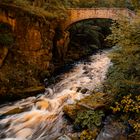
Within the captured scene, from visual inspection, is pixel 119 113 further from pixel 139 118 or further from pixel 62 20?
pixel 62 20

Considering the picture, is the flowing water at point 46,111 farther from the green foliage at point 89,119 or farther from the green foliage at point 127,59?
the green foliage at point 127,59

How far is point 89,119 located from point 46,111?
3805 millimetres

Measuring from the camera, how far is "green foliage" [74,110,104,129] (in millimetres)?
10625

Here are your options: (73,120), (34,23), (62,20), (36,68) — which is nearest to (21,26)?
(34,23)

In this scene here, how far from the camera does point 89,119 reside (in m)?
10.8

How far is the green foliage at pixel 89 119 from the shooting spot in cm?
1062

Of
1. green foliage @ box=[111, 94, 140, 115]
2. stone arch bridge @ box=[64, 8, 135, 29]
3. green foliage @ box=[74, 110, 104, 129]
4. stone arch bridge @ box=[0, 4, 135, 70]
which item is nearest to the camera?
green foliage @ box=[111, 94, 140, 115]

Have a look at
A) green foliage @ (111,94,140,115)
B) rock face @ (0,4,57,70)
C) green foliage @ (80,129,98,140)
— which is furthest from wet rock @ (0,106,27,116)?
green foliage @ (111,94,140,115)

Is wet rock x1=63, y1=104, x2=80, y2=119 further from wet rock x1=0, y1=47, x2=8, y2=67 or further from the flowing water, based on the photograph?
wet rock x1=0, y1=47, x2=8, y2=67

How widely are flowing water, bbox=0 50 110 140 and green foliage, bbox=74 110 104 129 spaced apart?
0.75m

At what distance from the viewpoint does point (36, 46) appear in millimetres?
19844

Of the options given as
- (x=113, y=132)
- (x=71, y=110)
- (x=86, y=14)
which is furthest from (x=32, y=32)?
(x=113, y=132)

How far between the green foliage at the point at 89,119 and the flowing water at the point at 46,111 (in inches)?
29.3

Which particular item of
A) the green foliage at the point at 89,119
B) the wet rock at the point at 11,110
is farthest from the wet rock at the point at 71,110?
the wet rock at the point at 11,110
